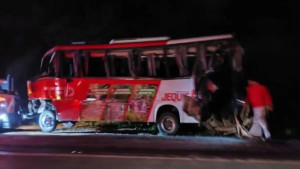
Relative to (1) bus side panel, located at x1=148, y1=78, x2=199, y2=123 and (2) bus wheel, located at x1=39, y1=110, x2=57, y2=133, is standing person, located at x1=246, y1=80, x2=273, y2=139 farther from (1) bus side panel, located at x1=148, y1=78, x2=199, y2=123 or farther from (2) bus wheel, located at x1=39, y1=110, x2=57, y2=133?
(2) bus wheel, located at x1=39, y1=110, x2=57, y2=133

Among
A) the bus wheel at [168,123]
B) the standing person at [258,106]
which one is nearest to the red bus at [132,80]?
the bus wheel at [168,123]

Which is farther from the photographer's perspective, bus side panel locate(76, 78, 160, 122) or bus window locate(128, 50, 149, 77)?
bus window locate(128, 50, 149, 77)

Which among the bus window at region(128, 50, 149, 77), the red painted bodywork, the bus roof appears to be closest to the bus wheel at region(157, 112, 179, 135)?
the bus window at region(128, 50, 149, 77)

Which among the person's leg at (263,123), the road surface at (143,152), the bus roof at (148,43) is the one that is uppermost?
the bus roof at (148,43)

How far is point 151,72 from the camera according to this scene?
1489cm

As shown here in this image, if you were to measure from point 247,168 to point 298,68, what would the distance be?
1112 centimetres

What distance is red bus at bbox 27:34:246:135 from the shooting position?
1416 cm

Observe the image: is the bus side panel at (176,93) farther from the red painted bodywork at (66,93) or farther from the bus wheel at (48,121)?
the bus wheel at (48,121)

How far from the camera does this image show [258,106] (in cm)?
1335

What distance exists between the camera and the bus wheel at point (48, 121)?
16.0 metres

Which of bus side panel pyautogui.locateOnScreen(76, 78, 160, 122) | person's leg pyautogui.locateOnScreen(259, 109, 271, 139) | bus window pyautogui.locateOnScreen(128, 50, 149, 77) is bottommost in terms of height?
person's leg pyautogui.locateOnScreen(259, 109, 271, 139)

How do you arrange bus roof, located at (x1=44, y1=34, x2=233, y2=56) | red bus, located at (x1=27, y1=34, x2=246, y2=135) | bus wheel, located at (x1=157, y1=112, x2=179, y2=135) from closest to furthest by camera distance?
bus roof, located at (x1=44, y1=34, x2=233, y2=56) → red bus, located at (x1=27, y1=34, x2=246, y2=135) → bus wheel, located at (x1=157, y1=112, x2=179, y2=135)

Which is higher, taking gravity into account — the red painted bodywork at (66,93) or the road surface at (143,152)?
the red painted bodywork at (66,93)

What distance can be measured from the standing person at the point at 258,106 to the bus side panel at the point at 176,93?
184 centimetres
